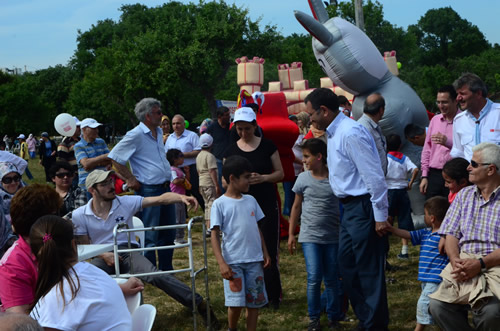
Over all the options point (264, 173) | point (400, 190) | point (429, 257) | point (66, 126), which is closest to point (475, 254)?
point (429, 257)

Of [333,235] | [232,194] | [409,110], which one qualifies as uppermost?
[409,110]

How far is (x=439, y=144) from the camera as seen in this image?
628cm

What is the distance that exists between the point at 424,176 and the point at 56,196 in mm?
4413

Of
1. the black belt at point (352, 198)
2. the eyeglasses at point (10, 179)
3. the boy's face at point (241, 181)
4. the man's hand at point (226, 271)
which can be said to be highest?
the eyeglasses at point (10, 179)

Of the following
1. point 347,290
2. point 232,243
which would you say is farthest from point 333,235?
point 232,243

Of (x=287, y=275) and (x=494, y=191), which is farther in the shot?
(x=287, y=275)

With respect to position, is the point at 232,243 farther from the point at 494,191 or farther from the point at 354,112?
the point at 354,112

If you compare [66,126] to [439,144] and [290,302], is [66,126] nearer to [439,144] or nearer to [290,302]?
[290,302]

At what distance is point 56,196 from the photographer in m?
3.77

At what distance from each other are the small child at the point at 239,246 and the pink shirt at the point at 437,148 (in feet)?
8.44

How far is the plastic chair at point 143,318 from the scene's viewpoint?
3.03 metres

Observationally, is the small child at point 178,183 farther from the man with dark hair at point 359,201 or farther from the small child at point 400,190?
the man with dark hair at point 359,201

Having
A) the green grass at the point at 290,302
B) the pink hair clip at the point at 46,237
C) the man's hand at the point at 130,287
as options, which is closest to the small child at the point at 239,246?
the green grass at the point at 290,302

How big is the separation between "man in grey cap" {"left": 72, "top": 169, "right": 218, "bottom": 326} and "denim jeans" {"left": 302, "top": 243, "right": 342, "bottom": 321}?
3.10 ft
